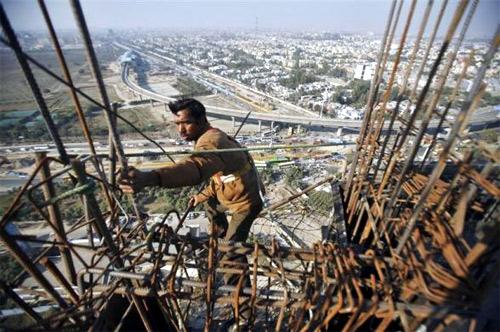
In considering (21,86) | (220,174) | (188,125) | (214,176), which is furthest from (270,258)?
(21,86)

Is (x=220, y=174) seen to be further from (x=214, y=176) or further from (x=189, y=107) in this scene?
(x=189, y=107)

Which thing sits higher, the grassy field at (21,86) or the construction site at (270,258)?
the construction site at (270,258)

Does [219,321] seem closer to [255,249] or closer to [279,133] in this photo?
[255,249]

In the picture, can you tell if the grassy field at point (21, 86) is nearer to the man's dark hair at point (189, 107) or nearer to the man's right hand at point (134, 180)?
the man's dark hair at point (189, 107)

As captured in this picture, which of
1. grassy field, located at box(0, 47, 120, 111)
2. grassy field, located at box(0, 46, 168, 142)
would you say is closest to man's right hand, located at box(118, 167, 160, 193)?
grassy field, located at box(0, 46, 168, 142)

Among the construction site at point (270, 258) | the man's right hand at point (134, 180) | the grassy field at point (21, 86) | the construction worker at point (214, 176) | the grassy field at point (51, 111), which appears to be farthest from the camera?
the grassy field at point (21, 86)

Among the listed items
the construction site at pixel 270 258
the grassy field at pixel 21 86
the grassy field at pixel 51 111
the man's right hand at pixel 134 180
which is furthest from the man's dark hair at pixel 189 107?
the grassy field at pixel 21 86

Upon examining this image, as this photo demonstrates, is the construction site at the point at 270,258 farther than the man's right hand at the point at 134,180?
No

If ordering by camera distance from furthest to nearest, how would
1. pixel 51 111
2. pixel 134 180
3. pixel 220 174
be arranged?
1. pixel 51 111
2. pixel 220 174
3. pixel 134 180

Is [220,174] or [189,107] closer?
[189,107]

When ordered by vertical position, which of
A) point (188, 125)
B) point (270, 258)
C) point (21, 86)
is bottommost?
point (21, 86)
